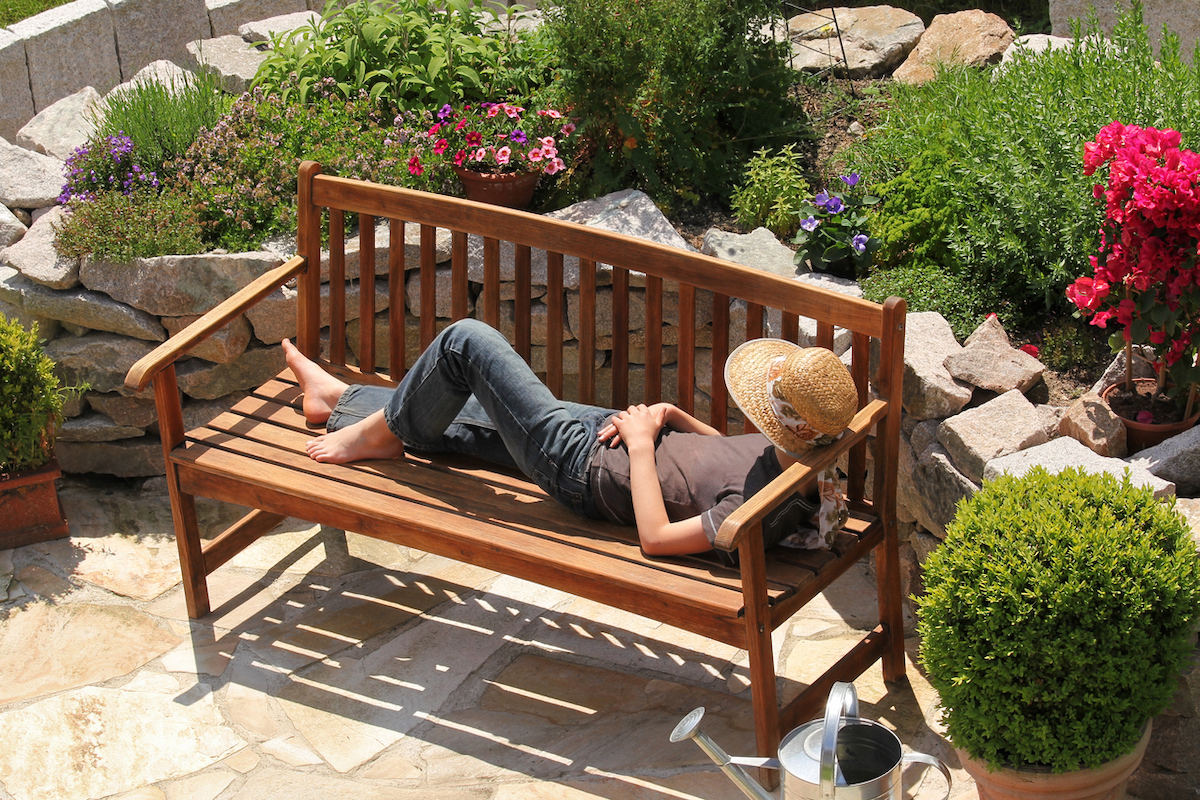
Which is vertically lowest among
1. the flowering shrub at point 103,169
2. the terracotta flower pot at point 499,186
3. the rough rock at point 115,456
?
the rough rock at point 115,456

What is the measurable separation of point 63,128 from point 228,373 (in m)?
1.83

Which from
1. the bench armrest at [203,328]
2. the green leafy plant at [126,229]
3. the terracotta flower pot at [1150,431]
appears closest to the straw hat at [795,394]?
the terracotta flower pot at [1150,431]

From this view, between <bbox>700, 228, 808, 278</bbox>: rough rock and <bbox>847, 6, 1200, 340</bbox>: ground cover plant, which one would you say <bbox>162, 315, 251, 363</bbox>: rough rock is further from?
<bbox>847, 6, 1200, 340</bbox>: ground cover plant

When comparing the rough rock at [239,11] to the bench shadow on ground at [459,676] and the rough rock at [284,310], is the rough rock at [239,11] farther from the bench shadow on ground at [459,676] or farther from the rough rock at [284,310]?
the bench shadow on ground at [459,676]

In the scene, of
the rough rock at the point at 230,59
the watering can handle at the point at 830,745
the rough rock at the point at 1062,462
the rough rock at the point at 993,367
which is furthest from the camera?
the rough rock at the point at 230,59

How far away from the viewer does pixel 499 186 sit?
178 inches

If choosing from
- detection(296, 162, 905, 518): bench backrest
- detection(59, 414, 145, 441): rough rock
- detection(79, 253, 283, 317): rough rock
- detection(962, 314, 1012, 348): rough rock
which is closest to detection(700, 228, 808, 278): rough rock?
detection(296, 162, 905, 518): bench backrest

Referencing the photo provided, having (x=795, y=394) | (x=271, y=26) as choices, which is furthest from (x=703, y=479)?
(x=271, y=26)

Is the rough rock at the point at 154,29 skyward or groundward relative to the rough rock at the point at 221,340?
skyward

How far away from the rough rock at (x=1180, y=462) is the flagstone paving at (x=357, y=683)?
909mm

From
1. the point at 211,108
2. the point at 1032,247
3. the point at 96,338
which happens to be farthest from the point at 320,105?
the point at 1032,247

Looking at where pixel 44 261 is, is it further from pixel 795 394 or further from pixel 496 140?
pixel 795 394

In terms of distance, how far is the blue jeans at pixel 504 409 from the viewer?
3244 millimetres

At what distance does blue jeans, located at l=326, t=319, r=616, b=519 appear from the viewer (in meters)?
3.24
